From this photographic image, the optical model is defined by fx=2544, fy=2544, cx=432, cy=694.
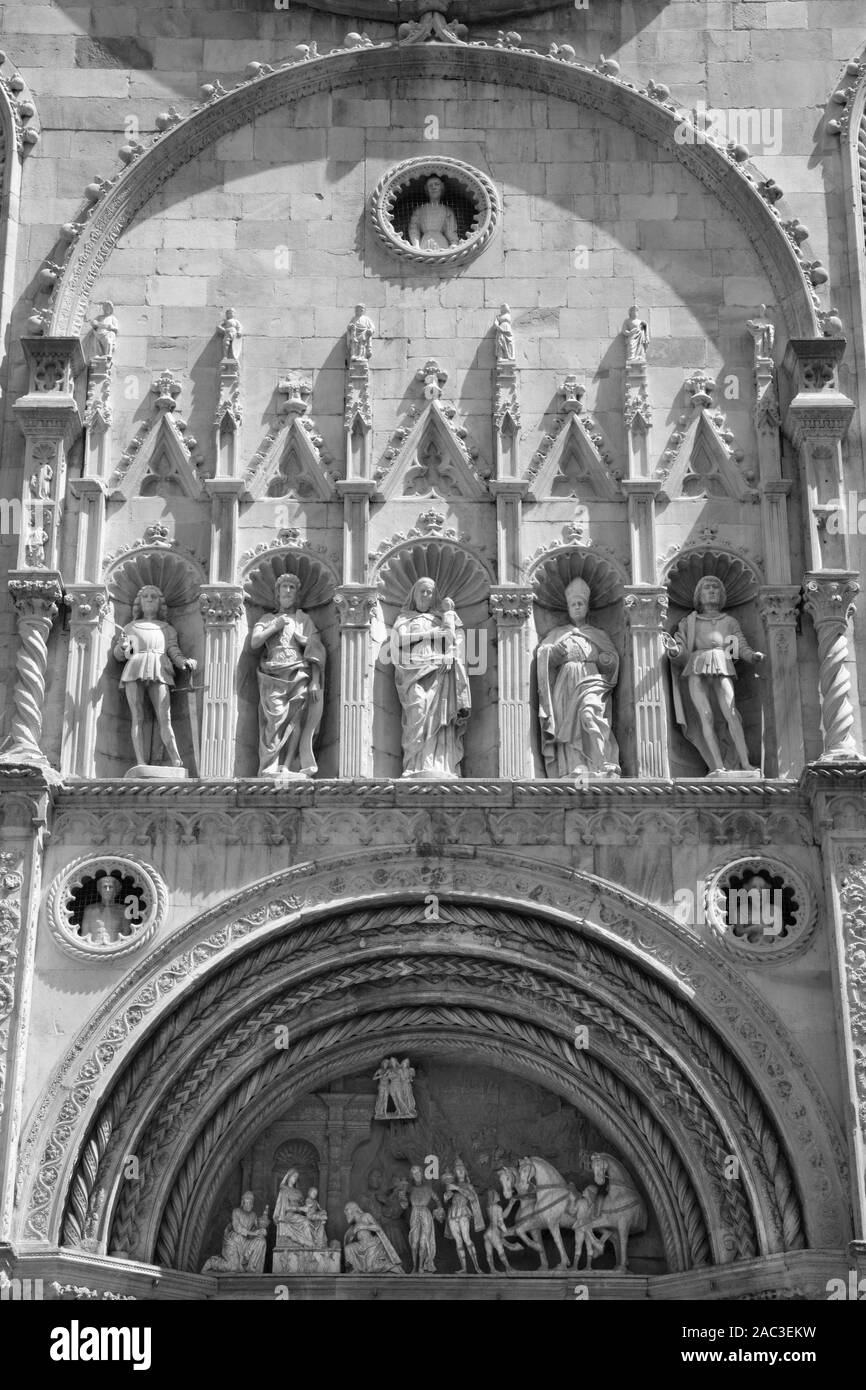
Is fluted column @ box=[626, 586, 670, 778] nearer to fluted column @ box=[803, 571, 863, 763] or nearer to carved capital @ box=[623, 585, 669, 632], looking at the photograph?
carved capital @ box=[623, 585, 669, 632]

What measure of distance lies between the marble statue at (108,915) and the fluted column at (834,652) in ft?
18.5

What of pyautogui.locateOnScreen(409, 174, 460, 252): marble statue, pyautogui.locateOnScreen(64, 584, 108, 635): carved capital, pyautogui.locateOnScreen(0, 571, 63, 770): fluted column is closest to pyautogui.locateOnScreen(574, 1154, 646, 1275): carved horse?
pyautogui.locateOnScreen(0, 571, 63, 770): fluted column

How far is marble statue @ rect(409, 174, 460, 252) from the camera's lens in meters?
22.6

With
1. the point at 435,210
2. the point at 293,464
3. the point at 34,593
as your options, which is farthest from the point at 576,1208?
the point at 435,210

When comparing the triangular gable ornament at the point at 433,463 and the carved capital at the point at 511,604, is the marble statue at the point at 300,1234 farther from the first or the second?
the triangular gable ornament at the point at 433,463

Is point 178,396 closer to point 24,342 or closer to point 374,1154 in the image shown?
point 24,342

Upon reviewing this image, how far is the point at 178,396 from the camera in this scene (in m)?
22.0

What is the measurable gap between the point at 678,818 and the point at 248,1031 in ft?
12.4

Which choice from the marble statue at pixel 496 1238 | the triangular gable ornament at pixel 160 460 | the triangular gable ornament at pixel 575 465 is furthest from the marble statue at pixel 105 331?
the marble statue at pixel 496 1238

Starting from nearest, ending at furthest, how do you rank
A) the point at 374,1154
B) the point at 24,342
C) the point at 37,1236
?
the point at 37,1236 → the point at 374,1154 → the point at 24,342

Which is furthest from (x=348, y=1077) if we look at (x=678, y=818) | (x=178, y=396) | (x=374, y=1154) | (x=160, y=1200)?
(x=178, y=396)

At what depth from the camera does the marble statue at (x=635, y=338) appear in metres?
22.0

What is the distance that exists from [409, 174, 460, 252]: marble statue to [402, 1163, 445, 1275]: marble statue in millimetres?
8167

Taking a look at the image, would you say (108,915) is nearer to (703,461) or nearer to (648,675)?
(648,675)
